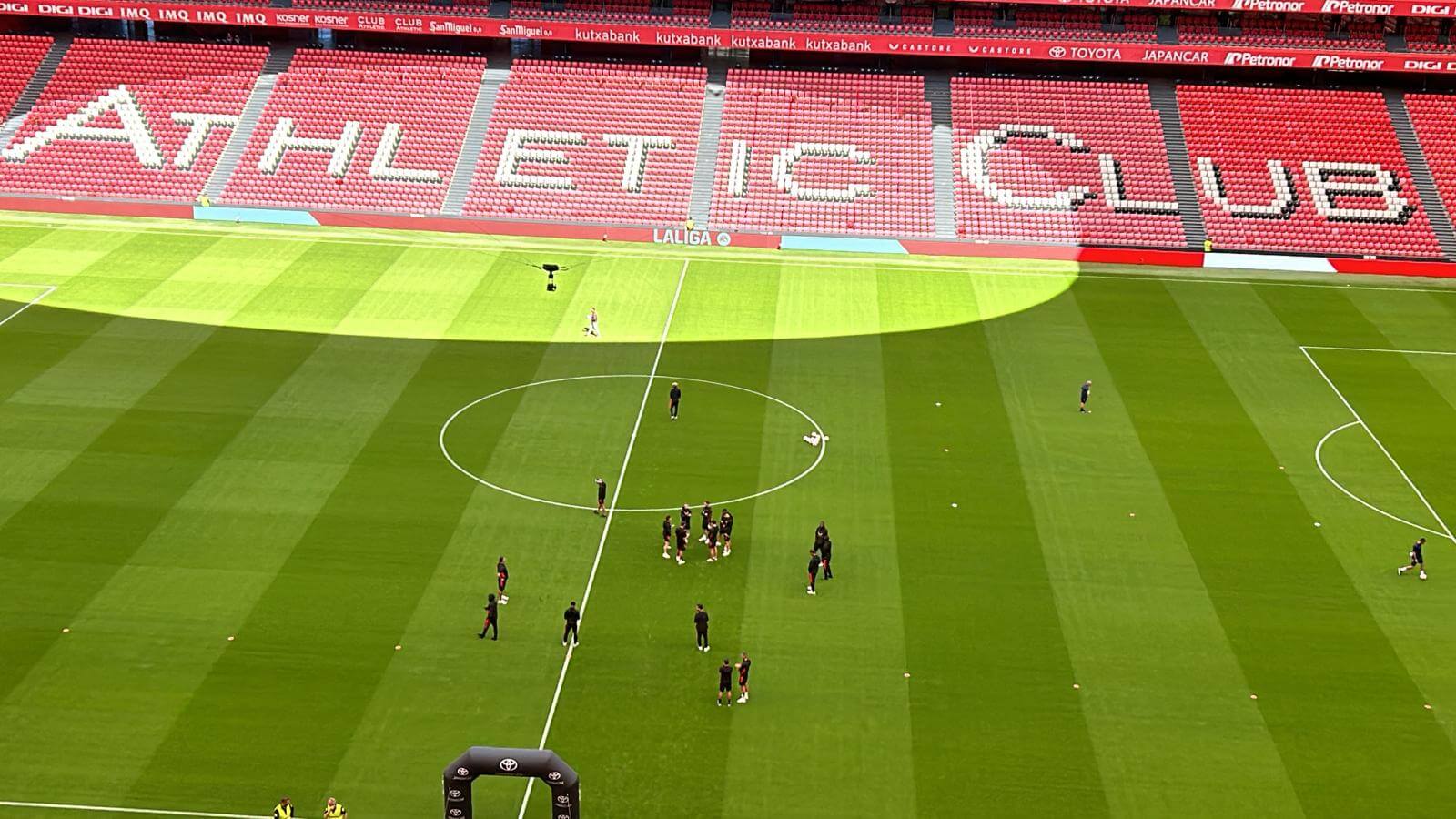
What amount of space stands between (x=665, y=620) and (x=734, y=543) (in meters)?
4.55

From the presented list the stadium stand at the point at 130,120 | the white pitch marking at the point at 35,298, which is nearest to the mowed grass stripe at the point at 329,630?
the white pitch marking at the point at 35,298

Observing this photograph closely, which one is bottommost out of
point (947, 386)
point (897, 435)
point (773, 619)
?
point (773, 619)

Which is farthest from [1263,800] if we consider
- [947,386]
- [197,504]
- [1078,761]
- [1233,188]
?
[1233,188]

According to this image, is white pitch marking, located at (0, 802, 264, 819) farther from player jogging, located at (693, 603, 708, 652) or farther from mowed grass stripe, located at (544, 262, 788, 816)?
player jogging, located at (693, 603, 708, 652)

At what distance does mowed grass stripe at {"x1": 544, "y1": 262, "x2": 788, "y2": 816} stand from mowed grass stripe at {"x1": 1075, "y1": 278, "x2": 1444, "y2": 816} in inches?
476

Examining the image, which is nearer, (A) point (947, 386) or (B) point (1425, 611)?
(B) point (1425, 611)

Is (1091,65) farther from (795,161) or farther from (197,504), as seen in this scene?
(197,504)

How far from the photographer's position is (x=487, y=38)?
7881 centimetres

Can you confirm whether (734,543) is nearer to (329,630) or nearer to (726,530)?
(726,530)

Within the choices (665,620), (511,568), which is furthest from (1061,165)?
(665,620)

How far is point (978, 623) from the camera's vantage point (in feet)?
115

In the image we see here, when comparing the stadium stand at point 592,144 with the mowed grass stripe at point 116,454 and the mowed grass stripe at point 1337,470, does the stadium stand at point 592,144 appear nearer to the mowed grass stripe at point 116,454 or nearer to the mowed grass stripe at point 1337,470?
the mowed grass stripe at point 116,454

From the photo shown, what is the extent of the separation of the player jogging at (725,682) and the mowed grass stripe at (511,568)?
3.71 metres

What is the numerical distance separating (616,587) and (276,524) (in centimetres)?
957
